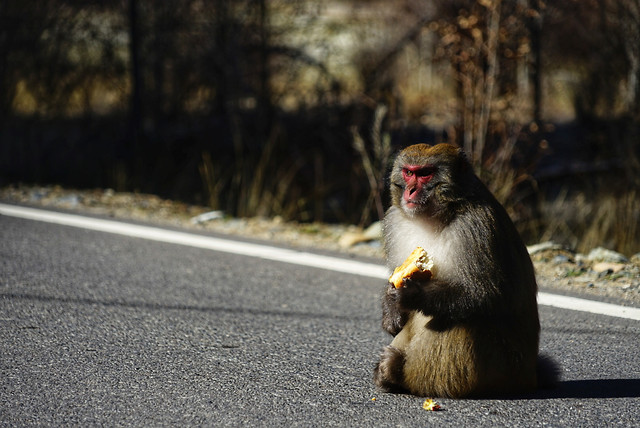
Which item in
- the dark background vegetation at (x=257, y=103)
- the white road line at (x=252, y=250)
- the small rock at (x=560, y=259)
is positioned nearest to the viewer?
the white road line at (x=252, y=250)

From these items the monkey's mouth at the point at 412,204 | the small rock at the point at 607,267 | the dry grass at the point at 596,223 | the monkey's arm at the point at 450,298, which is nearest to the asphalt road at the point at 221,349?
the monkey's arm at the point at 450,298

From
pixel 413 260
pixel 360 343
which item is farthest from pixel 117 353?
pixel 413 260

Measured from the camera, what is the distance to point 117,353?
4051 mm

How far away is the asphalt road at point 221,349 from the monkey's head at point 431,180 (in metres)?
0.80

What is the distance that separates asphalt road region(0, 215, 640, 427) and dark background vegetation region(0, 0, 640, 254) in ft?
9.57

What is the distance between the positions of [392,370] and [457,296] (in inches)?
18.4

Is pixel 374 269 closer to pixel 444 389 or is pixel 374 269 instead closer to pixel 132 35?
pixel 444 389

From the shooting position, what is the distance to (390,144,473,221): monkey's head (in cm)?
335

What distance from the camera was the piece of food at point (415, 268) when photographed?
327 cm

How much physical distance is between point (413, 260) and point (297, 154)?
24.2 feet

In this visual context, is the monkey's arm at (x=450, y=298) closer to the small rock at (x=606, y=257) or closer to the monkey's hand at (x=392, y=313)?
the monkey's hand at (x=392, y=313)

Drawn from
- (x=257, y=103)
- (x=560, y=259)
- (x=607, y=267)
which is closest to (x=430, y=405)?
(x=607, y=267)

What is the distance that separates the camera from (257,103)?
10.6 metres

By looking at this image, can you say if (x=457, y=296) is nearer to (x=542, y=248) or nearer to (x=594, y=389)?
(x=594, y=389)
